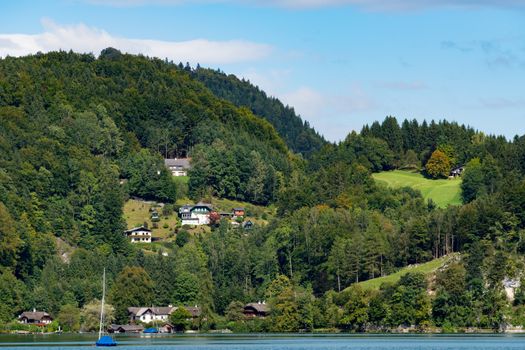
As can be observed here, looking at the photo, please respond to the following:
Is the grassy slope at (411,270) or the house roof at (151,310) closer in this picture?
the grassy slope at (411,270)

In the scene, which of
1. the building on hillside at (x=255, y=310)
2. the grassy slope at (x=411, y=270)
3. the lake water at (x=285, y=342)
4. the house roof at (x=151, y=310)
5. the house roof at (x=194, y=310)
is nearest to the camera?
the lake water at (x=285, y=342)

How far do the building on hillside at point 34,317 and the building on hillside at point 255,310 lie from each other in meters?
28.2

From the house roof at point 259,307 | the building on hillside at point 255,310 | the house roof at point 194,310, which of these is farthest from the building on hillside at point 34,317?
the house roof at point 259,307

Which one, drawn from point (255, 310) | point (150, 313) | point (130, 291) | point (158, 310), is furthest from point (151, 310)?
point (255, 310)

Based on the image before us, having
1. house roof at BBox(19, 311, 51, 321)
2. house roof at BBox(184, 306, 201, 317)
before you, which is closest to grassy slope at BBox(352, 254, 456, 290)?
house roof at BBox(184, 306, 201, 317)

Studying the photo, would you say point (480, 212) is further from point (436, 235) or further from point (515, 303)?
point (515, 303)

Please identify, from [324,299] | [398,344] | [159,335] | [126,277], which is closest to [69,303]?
[126,277]

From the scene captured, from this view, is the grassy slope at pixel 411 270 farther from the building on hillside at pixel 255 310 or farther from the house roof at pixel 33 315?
the house roof at pixel 33 315

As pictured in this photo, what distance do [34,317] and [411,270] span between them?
52.9 metres

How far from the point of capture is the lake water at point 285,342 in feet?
432

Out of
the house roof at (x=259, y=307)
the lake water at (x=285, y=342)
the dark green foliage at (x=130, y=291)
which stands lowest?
the lake water at (x=285, y=342)

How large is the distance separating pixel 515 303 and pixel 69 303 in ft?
209

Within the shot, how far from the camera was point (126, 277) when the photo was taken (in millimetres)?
192625

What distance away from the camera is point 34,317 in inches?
7377
